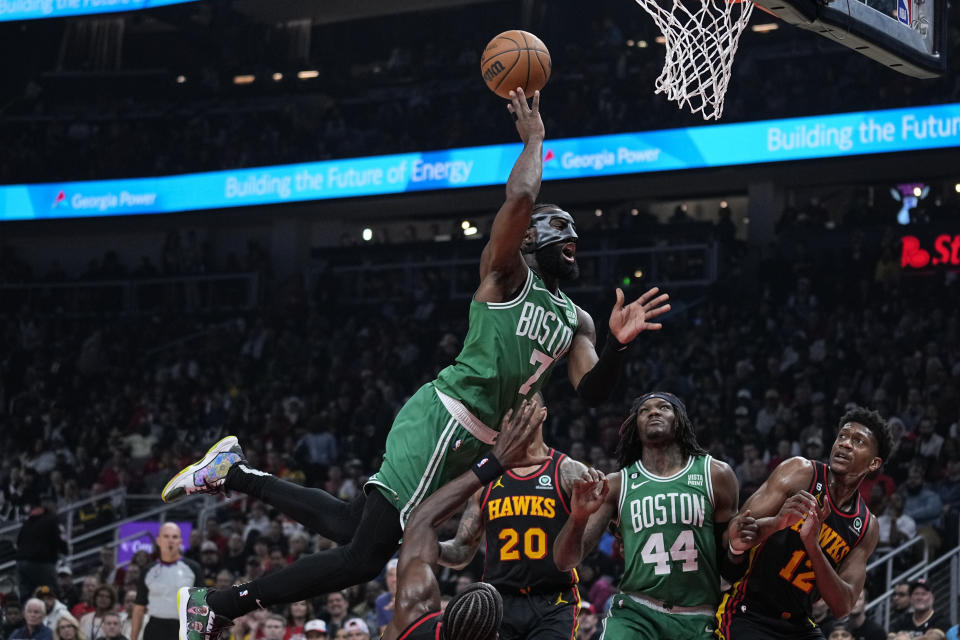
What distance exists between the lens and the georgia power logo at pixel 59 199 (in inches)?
1014

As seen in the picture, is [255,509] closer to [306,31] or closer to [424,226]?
[424,226]

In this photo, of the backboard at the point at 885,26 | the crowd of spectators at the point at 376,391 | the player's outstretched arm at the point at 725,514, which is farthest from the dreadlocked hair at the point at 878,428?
the crowd of spectators at the point at 376,391

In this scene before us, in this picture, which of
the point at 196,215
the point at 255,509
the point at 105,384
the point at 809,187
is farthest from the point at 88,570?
the point at 809,187

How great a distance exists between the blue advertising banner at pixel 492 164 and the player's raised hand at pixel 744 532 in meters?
13.8

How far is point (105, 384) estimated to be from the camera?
2428 centimetres

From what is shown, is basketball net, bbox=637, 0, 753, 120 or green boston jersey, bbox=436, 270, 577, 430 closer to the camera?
green boston jersey, bbox=436, 270, 577, 430

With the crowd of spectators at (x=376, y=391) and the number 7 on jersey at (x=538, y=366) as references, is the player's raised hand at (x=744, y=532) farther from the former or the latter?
the crowd of spectators at (x=376, y=391)

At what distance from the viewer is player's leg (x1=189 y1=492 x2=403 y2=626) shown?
590cm

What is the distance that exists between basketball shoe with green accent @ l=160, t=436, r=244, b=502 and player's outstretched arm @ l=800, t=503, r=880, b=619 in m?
2.87

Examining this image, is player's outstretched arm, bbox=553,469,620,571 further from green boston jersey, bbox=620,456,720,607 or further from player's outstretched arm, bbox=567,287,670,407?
player's outstretched arm, bbox=567,287,670,407

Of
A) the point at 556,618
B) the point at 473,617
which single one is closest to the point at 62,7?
the point at 556,618

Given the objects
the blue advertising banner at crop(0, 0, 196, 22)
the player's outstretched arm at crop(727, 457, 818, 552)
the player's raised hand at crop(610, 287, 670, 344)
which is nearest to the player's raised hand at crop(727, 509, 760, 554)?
the player's outstretched arm at crop(727, 457, 818, 552)

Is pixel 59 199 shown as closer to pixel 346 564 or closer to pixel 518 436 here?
pixel 346 564

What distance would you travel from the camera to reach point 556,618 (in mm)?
7602
